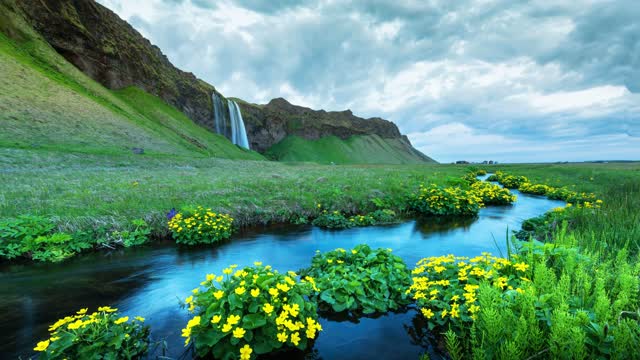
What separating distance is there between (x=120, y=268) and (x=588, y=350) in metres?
11.4

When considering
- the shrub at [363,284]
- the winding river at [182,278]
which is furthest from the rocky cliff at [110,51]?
the shrub at [363,284]

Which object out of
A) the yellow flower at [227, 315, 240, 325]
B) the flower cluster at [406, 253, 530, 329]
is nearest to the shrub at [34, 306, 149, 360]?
the yellow flower at [227, 315, 240, 325]

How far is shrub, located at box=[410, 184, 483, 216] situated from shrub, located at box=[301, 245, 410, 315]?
11.5 meters

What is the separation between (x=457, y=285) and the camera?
6.29 metres

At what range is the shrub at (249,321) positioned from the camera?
4824 millimetres

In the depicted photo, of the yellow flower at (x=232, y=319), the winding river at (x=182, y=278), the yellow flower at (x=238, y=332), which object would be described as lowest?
the winding river at (x=182, y=278)

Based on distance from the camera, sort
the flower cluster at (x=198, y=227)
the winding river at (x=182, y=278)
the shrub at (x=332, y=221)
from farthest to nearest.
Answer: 1. the shrub at (x=332, y=221)
2. the flower cluster at (x=198, y=227)
3. the winding river at (x=182, y=278)

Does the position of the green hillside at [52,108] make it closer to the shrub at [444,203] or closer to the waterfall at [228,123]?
the shrub at [444,203]

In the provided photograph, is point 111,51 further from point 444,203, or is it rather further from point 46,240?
point 444,203

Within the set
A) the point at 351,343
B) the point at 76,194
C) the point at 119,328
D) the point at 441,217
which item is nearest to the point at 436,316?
the point at 351,343

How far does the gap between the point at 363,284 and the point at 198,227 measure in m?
7.68

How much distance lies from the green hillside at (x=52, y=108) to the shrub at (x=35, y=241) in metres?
32.2

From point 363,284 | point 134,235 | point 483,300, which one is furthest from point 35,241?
point 483,300

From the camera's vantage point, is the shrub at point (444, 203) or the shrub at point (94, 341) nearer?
the shrub at point (94, 341)
